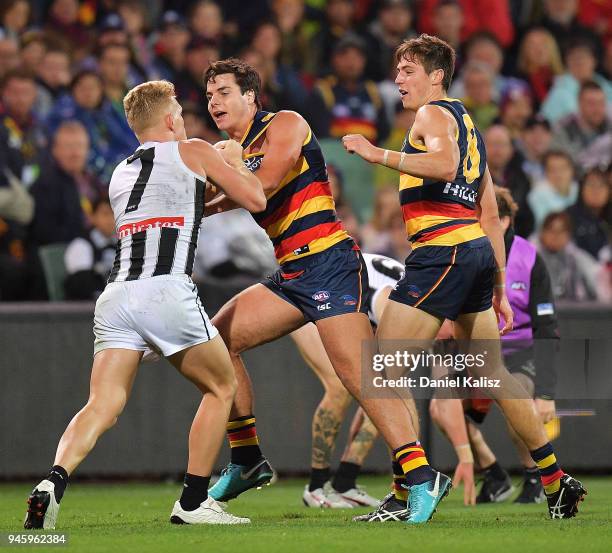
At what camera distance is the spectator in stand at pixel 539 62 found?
15430 mm

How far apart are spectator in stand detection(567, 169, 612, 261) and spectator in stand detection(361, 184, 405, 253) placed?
184 centimetres

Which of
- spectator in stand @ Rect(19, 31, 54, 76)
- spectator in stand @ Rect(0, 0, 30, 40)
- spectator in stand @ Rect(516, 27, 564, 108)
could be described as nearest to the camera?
spectator in stand @ Rect(19, 31, 54, 76)

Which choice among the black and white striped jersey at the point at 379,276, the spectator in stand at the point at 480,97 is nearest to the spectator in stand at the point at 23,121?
the black and white striped jersey at the point at 379,276

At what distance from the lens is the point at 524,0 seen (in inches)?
639

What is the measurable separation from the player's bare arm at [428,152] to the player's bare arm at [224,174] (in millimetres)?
516

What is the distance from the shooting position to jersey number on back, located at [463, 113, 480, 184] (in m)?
6.72

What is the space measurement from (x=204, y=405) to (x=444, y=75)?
2195 millimetres

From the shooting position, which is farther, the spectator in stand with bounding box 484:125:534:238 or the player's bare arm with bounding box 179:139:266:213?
the spectator in stand with bounding box 484:125:534:238

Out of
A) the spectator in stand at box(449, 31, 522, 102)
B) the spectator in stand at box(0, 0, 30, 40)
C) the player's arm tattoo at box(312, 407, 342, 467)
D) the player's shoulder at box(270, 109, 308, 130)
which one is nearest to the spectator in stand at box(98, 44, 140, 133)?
the spectator in stand at box(0, 0, 30, 40)

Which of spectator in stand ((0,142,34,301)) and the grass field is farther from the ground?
spectator in stand ((0,142,34,301))

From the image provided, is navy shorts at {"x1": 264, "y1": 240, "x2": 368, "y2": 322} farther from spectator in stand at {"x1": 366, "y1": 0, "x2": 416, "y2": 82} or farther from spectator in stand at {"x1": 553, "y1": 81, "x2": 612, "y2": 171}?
spectator in stand at {"x1": 366, "y1": 0, "x2": 416, "y2": 82}

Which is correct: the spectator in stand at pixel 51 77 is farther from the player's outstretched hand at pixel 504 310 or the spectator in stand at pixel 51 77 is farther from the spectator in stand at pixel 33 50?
the player's outstretched hand at pixel 504 310

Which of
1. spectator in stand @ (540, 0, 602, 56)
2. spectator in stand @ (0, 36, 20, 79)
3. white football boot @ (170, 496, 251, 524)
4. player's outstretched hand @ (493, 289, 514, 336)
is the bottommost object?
white football boot @ (170, 496, 251, 524)

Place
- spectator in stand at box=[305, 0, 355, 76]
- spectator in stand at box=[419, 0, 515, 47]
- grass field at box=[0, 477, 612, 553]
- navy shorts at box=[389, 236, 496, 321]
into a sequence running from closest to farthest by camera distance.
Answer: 1. grass field at box=[0, 477, 612, 553]
2. navy shorts at box=[389, 236, 496, 321]
3. spectator in stand at box=[305, 0, 355, 76]
4. spectator in stand at box=[419, 0, 515, 47]
